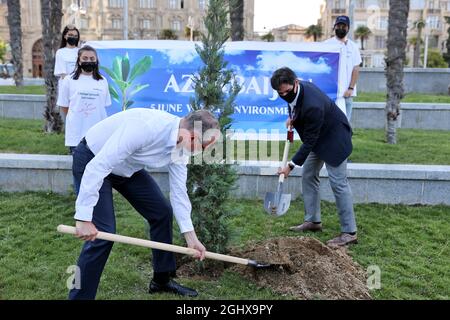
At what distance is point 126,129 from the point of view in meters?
3.15

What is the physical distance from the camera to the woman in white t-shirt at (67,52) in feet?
23.1

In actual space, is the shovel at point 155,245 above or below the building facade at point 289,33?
below

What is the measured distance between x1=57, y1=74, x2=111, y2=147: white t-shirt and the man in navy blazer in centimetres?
233

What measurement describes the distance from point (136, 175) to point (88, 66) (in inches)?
99.7

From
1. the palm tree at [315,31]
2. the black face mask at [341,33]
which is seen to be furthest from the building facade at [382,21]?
the black face mask at [341,33]

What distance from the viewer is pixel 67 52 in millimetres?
7156

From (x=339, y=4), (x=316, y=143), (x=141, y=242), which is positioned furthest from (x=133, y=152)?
(x=339, y=4)

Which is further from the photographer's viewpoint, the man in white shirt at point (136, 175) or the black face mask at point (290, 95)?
the black face mask at point (290, 95)

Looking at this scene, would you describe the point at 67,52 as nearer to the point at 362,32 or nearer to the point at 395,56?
the point at 395,56

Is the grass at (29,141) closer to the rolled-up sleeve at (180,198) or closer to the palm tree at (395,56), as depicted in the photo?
the rolled-up sleeve at (180,198)

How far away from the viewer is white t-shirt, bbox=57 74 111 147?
5785mm
